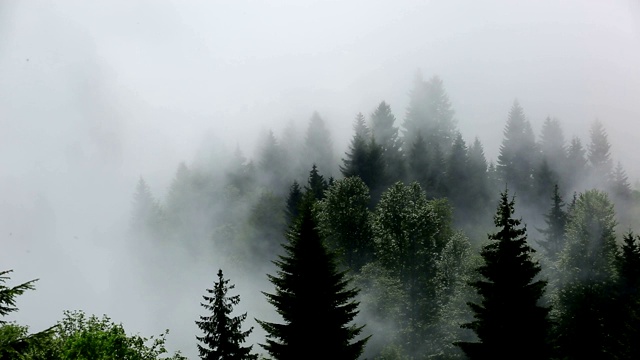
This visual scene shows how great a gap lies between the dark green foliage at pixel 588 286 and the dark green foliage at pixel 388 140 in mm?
36690

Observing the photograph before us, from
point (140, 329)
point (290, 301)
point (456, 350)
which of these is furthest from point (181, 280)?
point (290, 301)

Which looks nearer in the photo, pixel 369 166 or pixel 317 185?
pixel 317 185

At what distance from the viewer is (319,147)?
127 m

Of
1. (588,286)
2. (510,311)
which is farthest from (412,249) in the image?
(510,311)

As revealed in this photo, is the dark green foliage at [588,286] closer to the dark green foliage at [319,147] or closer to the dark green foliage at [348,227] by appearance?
the dark green foliage at [348,227]

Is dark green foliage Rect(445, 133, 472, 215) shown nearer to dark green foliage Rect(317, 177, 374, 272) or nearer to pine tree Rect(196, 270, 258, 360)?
dark green foliage Rect(317, 177, 374, 272)

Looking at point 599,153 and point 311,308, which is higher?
point 599,153

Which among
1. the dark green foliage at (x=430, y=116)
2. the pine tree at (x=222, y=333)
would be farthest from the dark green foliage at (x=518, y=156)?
the pine tree at (x=222, y=333)

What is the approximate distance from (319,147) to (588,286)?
242 ft

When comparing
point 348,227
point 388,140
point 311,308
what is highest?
point 388,140

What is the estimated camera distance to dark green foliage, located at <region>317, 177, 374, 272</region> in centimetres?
7375

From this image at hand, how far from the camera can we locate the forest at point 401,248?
25.0 metres

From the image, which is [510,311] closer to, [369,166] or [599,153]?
[369,166]

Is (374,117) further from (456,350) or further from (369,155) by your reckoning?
(456,350)
